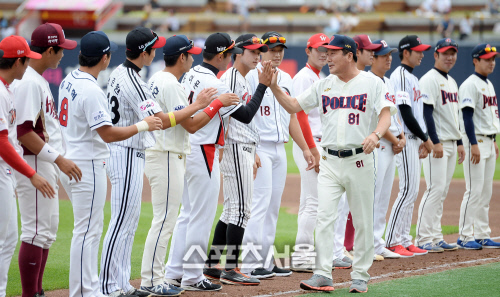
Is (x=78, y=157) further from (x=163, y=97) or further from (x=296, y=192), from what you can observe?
(x=296, y=192)

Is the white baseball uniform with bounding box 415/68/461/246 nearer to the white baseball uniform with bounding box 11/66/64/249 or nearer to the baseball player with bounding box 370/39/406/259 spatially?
the baseball player with bounding box 370/39/406/259

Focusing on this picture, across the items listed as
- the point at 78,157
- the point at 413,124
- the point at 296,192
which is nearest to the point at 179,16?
the point at 296,192

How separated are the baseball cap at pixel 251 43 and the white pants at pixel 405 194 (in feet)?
7.49

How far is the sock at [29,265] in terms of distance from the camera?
15.5ft

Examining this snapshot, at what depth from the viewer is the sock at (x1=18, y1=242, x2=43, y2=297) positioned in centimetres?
473

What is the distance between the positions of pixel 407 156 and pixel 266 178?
1994 mm

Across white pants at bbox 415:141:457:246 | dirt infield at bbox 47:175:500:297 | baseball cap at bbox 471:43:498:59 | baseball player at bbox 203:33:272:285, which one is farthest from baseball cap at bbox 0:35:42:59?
baseball cap at bbox 471:43:498:59

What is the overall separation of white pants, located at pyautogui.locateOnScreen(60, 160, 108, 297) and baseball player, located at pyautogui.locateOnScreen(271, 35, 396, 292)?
1.71 meters

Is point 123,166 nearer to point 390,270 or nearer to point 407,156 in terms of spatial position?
point 390,270

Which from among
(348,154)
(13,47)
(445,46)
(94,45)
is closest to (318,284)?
(348,154)

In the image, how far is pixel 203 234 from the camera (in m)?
5.22

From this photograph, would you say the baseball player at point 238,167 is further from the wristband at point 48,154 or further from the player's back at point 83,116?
the wristband at point 48,154

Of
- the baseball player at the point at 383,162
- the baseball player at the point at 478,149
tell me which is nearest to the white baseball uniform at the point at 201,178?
the baseball player at the point at 383,162

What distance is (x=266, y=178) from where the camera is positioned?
226 inches
